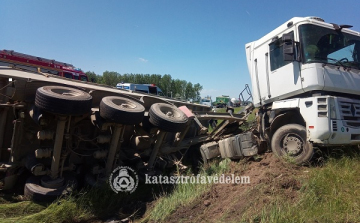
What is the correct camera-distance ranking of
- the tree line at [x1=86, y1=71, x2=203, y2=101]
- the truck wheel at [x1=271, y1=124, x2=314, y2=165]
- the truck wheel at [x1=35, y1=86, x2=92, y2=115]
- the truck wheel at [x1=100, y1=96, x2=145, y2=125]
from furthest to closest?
the tree line at [x1=86, y1=71, x2=203, y2=101] → the truck wheel at [x1=271, y1=124, x2=314, y2=165] → the truck wheel at [x1=100, y1=96, x2=145, y2=125] → the truck wheel at [x1=35, y1=86, x2=92, y2=115]

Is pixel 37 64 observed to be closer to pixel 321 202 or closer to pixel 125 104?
pixel 125 104

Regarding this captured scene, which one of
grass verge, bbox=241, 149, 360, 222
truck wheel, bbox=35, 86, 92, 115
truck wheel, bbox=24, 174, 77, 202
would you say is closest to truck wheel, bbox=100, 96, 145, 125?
truck wheel, bbox=35, 86, 92, 115

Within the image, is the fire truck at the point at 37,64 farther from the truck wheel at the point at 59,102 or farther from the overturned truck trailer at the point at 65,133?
the truck wheel at the point at 59,102

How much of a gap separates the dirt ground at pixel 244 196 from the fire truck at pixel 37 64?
832 centimetres

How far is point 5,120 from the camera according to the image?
12.5 feet

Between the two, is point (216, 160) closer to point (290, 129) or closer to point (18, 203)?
point (290, 129)

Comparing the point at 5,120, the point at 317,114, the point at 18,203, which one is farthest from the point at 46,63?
the point at 317,114

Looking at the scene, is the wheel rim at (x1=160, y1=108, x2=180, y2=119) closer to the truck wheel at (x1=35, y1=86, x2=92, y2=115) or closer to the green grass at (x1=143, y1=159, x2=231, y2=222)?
the green grass at (x1=143, y1=159, x2=231, y2=222)

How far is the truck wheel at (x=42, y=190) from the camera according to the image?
349cm

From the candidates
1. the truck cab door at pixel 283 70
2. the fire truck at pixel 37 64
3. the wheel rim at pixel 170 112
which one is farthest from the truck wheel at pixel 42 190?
the fire truck at pixel 37 64

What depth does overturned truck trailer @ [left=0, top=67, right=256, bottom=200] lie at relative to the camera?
3562 millimetres

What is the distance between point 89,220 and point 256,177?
2.70 meters

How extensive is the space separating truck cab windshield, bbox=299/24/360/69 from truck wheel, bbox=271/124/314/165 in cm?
134

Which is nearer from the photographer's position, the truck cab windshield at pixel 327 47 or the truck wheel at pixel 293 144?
the truck wheel at pixel 293 144
